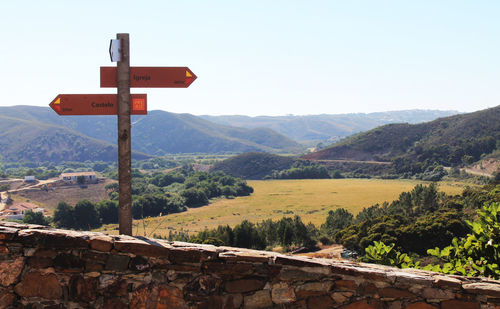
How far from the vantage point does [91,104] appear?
5.22 meters

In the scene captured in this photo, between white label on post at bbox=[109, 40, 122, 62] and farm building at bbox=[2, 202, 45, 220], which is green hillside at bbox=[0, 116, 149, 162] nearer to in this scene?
farm building at bbox=[2, 202, 45, 220]

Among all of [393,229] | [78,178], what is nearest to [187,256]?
[393,229]

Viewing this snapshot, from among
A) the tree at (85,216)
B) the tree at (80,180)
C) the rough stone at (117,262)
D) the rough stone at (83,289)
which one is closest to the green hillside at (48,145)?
the tree at (80,180)

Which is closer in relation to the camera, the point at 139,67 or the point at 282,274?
the point at 282,274

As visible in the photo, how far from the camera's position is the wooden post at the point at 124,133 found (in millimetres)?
5039

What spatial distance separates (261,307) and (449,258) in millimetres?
3469

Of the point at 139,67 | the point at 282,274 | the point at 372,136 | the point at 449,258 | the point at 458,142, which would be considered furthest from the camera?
the point at 372,136

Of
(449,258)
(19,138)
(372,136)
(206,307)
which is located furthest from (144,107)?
(19,138)

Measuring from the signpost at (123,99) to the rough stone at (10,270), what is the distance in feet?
3.89

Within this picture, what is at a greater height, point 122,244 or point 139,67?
point 139,67

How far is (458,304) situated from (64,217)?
168 feet

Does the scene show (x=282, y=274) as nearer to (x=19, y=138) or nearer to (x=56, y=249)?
(x=56, y=249)

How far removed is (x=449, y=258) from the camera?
6.17 metres

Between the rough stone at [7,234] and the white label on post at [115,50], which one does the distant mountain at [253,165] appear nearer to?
the white label on post at [115,50]
